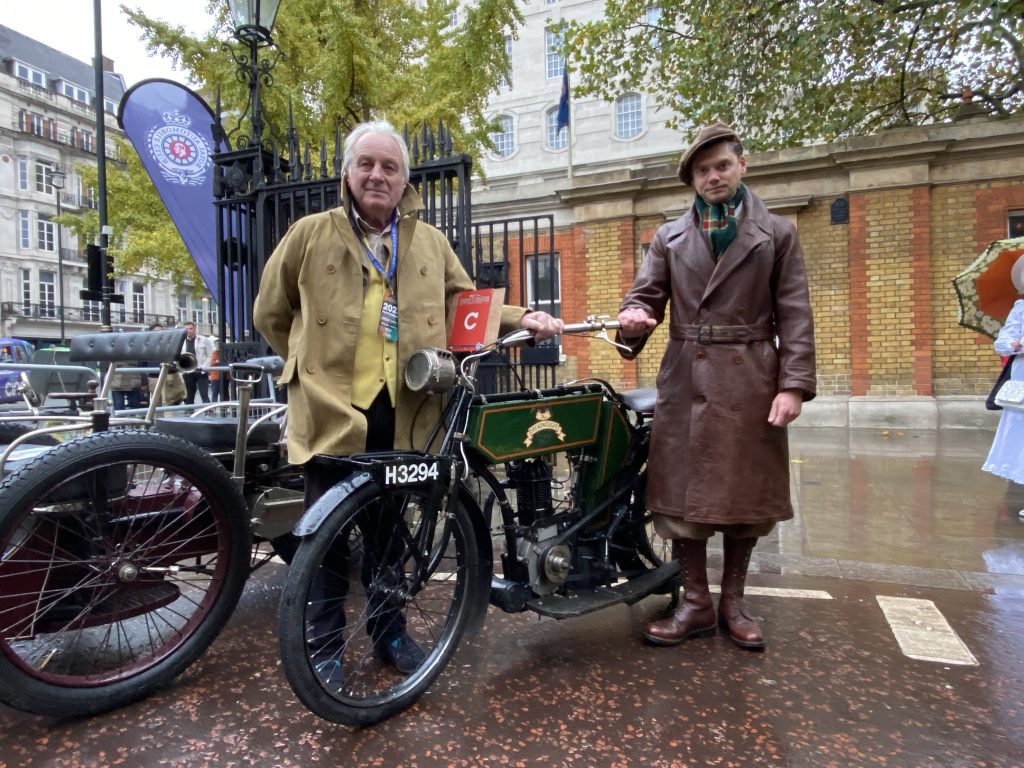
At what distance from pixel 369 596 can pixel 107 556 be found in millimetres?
895

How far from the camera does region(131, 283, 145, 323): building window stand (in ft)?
175

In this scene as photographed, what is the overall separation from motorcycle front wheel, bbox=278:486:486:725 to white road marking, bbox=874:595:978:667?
1786 millimetres

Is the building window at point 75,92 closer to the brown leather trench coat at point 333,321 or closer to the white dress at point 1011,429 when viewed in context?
the brown leather trench coat at point 333,321

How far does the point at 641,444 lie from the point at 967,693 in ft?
4.73

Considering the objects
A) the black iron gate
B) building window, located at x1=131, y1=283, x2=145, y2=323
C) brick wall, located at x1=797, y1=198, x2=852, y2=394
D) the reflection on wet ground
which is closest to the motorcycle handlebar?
the reflection on wet ground

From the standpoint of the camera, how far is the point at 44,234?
48.3 m

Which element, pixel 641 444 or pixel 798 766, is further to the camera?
pixel 641 444

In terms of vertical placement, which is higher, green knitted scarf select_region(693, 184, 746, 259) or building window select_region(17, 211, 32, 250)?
building window select_region(17, 211, 32, 250)

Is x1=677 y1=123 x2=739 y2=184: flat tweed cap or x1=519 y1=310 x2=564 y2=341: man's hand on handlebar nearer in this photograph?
x1=519 y1=310 x2=564 y2=341: man's hand on handlebar

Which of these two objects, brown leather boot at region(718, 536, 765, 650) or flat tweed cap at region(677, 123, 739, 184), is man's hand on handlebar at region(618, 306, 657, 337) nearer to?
flat tweed cap at region(677, 123, 739, 184)

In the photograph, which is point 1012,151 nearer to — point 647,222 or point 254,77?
point 647,222

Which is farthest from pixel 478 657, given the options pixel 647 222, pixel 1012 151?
pixel 1012 151

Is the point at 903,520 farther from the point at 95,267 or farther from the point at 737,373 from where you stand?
the point at 95,267

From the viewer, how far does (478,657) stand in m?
2.68
